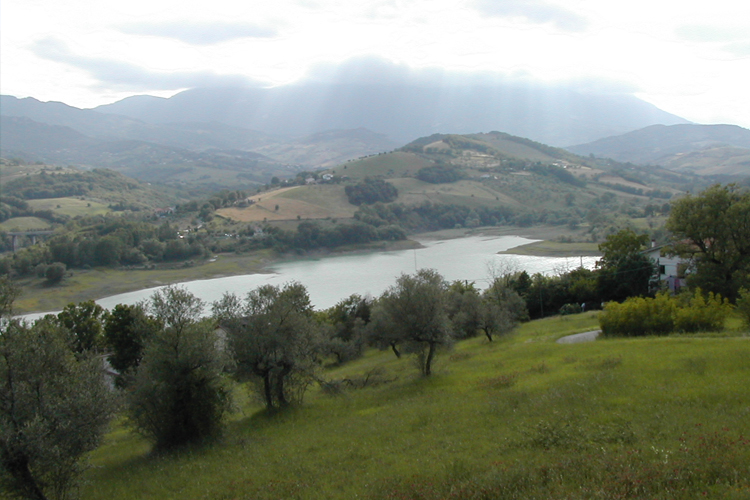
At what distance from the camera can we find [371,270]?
6197cm

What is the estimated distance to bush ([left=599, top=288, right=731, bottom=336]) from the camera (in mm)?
15829

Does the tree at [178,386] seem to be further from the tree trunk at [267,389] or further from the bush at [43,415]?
the bush at [43,415]

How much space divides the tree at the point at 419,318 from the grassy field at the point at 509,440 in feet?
3.82

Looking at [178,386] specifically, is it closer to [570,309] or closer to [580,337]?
[580,337]

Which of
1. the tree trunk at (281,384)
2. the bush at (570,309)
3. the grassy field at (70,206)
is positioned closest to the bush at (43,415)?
the tree trunk at (281,384)

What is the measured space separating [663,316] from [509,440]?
10.9 metres

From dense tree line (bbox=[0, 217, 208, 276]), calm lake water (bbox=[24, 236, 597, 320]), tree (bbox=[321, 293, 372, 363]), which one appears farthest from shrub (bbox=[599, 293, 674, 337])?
dense tree line (bbox=[0, 217, 208, 276])

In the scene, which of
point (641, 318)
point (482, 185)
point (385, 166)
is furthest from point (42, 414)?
point (385, 166)

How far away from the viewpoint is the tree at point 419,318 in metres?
15.6

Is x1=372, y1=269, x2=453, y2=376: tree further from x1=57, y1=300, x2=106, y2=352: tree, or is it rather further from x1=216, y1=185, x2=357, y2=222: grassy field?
x1=216, y1=185, x2=357, y2=222: grassy field

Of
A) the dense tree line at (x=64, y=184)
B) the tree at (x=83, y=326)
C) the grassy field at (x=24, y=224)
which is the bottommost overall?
the tree at (x=83, y=326)

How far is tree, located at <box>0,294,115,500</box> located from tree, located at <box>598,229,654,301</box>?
2857 cm

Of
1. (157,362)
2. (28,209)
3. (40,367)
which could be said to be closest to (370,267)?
(157,362)

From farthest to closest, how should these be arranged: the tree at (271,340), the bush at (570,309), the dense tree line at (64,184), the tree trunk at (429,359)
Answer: the dense tree line at (64,184) → the bush at (570,309) → the tree trunk at (429,359) → the tree at (271,340)
